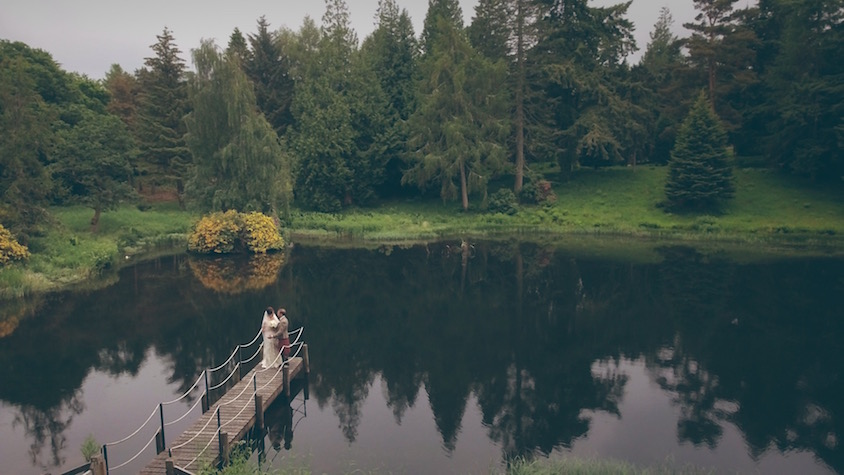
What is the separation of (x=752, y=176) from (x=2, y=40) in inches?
3068

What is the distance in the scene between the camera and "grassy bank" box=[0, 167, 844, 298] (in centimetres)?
4066

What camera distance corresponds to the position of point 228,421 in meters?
15.3

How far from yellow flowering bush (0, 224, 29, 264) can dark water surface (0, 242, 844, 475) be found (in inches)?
181

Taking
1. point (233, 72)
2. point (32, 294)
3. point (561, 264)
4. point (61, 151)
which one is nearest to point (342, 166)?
point (233, 72)

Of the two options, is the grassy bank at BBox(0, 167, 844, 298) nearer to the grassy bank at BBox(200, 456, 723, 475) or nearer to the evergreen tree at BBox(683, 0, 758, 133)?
the evergreen tree at BBox(683, 0, 758, 133)

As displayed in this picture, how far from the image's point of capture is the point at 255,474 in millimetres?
12914

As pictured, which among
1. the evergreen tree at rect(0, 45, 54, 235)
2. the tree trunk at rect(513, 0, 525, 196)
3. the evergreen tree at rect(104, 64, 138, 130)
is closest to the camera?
the evergreen tree at rect(0, 45, 54, 235)

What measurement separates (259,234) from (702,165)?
36.4 meters

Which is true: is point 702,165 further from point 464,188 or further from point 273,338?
point 273,338

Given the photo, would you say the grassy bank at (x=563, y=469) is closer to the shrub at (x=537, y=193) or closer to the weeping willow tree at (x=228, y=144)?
the weeping willow tree at (x=228, y=144)

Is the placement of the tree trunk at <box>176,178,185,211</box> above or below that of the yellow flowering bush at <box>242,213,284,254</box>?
above

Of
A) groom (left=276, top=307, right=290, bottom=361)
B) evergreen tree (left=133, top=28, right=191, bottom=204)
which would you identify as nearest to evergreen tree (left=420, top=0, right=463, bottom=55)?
evergreen tree (left=133, top=28, right=191, bottom=204)

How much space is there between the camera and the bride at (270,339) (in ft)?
62.5

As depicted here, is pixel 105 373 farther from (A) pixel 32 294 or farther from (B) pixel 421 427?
(A) pixel 32 294
